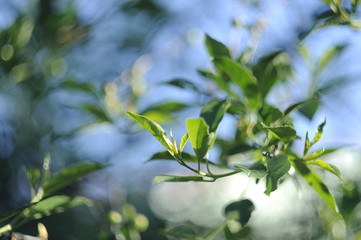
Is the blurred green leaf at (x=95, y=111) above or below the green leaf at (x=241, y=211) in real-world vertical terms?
below

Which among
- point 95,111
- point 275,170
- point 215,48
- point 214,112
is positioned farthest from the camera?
point 95,111

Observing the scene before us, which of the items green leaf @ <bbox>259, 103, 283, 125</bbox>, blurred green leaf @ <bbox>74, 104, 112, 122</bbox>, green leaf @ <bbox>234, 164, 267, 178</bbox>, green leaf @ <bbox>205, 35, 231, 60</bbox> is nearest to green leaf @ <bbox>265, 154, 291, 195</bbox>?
green leaf @ <bbox>234, 164, 267, 178</bbox>

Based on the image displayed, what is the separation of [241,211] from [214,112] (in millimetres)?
153

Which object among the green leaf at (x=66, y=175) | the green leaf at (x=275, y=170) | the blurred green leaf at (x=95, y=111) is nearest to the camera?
the green leaf at (x=275, y=170)

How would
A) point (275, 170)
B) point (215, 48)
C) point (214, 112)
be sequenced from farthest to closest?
point (215, 48)
point (214, 112)
point (275, 170)

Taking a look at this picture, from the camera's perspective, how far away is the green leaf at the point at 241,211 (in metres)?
0.75

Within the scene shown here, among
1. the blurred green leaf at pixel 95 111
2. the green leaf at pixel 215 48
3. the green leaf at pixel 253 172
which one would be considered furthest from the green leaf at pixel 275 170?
the blurred green leaf at pixel 95 111

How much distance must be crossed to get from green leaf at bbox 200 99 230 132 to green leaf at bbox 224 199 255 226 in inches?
5.3

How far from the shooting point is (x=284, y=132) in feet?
2.11

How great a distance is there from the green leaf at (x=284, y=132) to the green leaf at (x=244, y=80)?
14 cm

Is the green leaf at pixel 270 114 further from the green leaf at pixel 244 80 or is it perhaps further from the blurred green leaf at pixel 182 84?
the blurred green leaf at pixel 182 84

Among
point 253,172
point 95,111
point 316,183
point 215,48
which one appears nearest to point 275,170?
point 253,172

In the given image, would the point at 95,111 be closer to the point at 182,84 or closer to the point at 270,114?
the point at 182,84

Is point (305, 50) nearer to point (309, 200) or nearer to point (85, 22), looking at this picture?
point (309, 200)
